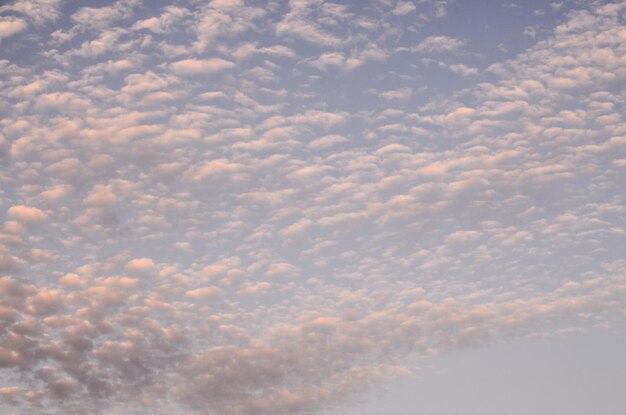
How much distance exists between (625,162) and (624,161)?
262 mm

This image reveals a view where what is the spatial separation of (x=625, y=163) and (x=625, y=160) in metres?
0.50

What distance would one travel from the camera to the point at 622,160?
40062 millimetres

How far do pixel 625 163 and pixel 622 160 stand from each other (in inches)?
30.9

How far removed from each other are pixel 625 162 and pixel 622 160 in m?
0.61

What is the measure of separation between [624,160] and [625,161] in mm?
197

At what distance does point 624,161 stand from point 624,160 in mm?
128

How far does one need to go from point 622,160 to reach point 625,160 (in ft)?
1.24

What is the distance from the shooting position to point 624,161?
132 ft

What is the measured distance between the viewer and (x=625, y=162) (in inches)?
1587

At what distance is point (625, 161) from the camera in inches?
1582

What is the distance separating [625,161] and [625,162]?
19 centimetres

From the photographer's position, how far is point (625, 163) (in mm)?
40438

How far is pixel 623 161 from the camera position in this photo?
40.2 metres

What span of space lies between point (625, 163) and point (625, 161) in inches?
14.7
